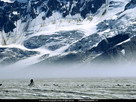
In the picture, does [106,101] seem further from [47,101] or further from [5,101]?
[5,101]

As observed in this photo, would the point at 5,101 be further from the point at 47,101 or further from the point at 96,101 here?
the point at 96,101

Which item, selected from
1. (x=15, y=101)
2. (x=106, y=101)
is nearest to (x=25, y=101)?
(x=15, y=101)

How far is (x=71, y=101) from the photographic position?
85.1 meters

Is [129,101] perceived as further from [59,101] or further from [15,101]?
[15,101]

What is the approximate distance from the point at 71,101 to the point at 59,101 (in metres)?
2.17

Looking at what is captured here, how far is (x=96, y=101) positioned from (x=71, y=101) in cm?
451

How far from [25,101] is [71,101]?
9152 millimetres

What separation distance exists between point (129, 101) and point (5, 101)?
2316 centimetres

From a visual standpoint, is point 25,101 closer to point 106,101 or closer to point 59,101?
point 59,101

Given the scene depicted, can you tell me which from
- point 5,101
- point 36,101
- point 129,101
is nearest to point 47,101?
point 36,101

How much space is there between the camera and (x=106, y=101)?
284 feet

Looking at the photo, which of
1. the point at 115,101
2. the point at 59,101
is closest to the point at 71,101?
the point at 59,101

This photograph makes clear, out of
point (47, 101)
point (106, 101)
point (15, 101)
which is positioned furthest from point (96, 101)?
point (15, 101)

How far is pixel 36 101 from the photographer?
86000mm
